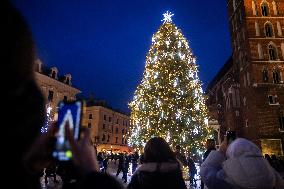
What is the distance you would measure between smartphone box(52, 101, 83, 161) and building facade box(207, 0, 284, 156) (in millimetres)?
32958

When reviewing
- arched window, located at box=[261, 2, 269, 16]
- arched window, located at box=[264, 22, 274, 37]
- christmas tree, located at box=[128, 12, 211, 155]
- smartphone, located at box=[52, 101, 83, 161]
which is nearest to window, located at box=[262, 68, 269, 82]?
arched window, located at box=[264, 22, 274, 37]

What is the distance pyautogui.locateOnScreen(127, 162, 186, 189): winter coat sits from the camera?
3189mm

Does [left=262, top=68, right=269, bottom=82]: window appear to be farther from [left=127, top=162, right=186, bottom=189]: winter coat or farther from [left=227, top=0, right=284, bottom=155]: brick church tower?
[left=127, top=162, right=186, bottom=189]: winter coat

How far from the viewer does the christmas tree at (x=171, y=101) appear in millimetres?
18047

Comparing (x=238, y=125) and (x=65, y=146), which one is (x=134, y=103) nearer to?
(x=65, y=146)

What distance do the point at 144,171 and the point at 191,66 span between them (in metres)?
16.9

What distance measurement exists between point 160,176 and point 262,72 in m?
34.0

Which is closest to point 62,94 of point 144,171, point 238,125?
point 238,125

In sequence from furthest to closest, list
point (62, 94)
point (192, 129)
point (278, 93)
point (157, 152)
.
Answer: point (62, 94)
point (278, 93)
point (192, 129)
point (157, 152)

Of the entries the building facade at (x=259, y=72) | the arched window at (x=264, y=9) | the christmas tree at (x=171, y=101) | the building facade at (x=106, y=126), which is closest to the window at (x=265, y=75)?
the building facade at (x=259, y=72)

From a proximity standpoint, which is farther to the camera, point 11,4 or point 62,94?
point 62,94

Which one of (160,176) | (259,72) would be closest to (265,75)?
(259,72)

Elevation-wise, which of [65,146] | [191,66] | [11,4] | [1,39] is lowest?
[65,146]

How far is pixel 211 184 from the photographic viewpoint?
3330 millimetres
